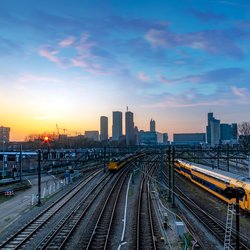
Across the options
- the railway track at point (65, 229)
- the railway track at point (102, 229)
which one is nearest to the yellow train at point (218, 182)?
the railway track at point (102, 229)

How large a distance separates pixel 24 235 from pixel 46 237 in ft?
5.78

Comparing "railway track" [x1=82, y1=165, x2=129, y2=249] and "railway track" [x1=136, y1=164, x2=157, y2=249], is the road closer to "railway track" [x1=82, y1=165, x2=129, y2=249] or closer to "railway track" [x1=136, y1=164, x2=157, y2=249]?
"railway track" [x1=82, y1=165, x2=129, y2=249]

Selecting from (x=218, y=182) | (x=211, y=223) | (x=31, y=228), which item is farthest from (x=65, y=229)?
(x=218, y=182)

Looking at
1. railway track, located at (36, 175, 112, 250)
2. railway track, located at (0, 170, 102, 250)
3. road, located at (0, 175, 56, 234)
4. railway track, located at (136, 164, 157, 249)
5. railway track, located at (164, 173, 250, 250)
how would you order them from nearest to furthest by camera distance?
1. railway track, located at (136, 164, 157, 249)
2. railway track, located at (36, 175, 112, 250)
3. railway track, located at (0, 170, 102, 250)
4. railway track, located at (164, 173, 250, 250)
5. road, located at (0, 175, 56, 234)

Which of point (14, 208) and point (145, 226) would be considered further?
point (14, 208)

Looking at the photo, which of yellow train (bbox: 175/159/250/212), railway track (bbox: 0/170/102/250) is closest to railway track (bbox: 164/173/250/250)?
yellow train (bbox: 175/159/250/212)

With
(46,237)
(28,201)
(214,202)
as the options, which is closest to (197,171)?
(214,202)

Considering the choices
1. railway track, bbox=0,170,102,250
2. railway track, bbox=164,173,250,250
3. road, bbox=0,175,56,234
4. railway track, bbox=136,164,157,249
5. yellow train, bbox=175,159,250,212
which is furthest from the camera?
yellow train, bbox=175,159,250,212

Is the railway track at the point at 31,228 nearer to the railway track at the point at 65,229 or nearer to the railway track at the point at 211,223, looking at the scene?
the railway track at the point at 65,229

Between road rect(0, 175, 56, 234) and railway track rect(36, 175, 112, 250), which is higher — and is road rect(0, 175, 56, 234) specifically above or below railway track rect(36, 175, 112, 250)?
below

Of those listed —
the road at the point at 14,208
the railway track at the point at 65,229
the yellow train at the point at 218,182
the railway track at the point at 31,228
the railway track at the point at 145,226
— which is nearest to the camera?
the railway track at the point at 145,226

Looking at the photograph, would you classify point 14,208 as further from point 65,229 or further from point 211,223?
point 211,223

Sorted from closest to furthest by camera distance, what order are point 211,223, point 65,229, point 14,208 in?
point 65,229, point 211,223, point 14,208

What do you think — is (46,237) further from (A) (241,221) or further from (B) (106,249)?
(A) (241,221)
